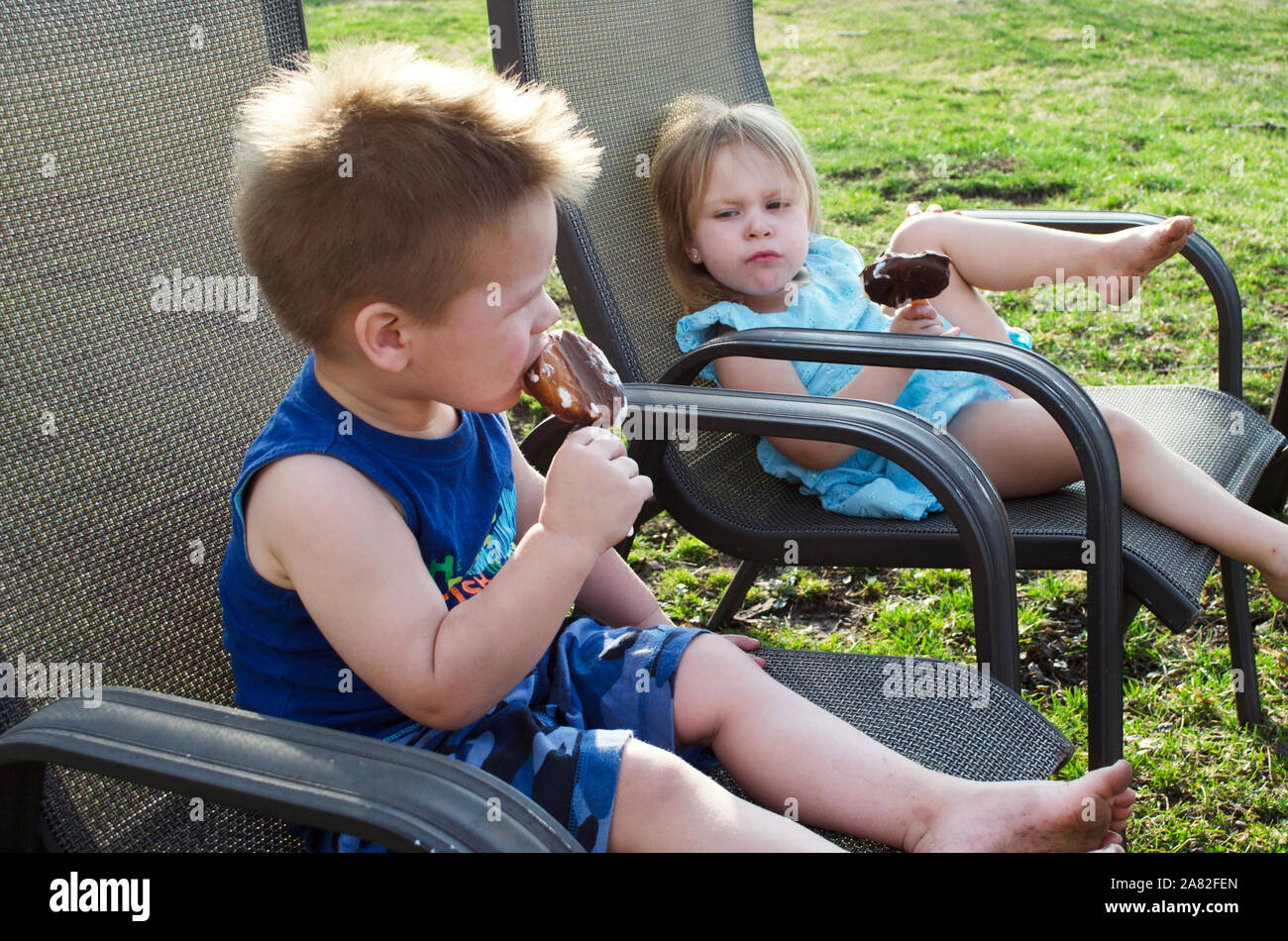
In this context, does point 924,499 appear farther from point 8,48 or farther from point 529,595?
point 8,48

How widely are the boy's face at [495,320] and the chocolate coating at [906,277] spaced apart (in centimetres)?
90

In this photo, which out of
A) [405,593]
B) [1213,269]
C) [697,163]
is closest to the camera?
[405,593]

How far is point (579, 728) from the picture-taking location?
5.14 feet

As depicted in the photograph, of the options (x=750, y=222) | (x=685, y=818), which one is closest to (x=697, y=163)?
(x=750, y=222)

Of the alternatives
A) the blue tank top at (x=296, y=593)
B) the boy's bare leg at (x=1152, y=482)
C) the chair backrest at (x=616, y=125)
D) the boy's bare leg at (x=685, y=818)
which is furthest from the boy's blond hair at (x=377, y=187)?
the boy's bare leg at (x=1152, y=482)

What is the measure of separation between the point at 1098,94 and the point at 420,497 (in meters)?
7.48

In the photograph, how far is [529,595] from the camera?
1375 millimetres

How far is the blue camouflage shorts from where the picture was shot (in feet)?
4.57

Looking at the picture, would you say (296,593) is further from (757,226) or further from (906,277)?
(757,226)

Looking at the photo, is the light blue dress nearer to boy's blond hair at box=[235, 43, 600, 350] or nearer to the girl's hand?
the girl's hand

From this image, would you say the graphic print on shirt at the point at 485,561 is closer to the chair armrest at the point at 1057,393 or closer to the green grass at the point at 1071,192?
the chair armrest at the point at 1057,393

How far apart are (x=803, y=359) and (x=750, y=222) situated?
18.6 inches

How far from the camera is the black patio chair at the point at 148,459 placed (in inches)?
49.0
